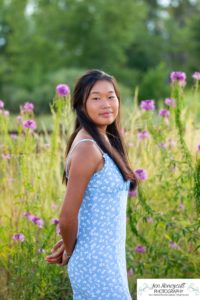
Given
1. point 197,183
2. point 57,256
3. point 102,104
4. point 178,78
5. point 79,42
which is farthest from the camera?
point 79,42

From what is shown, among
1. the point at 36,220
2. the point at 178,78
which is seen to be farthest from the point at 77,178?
the point at 178,78

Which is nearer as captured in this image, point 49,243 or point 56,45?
point 49,243

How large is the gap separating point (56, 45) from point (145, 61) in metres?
5.47

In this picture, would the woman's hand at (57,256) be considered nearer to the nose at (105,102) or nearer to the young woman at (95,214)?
the young woman at (95,214)

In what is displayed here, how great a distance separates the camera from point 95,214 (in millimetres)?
2527

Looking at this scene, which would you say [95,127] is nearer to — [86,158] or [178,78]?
[86,158]

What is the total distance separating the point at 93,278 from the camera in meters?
2.51


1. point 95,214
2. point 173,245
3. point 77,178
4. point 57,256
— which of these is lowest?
point 173,245

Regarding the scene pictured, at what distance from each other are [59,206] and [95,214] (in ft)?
6.15

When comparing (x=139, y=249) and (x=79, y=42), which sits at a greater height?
(x=79, y=42)

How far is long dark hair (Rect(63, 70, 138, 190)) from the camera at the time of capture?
102 inches

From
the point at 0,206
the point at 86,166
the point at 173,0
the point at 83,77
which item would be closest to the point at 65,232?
the point at 86,166

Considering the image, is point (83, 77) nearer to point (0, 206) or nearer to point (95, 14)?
point (0, 206)

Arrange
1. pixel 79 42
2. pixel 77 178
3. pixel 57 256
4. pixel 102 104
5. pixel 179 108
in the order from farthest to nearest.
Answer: pixel 79 42 → pixel 179 108 → pixel 57 256 → pixel 102 104 → pixel 77 178
